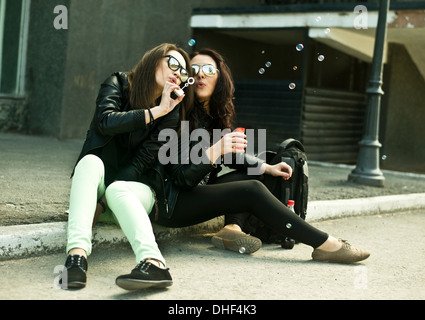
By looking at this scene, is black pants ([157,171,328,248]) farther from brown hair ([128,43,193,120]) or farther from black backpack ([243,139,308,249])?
brown hair ([128,43,193,120])

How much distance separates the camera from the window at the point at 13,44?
9.87 meters

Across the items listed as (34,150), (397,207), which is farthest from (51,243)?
(34,150)

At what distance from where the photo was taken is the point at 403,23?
359 inches

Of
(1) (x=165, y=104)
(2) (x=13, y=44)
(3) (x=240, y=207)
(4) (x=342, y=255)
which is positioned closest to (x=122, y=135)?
(1) (x=165, y=104)

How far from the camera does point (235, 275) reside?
3316 mm

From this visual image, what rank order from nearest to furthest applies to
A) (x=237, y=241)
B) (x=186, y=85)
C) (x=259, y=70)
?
(x=186, y=85)
(x=237, y=241)
(x=259, y=70)

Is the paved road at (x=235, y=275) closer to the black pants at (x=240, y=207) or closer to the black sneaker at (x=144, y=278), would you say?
the black sneaker at (x=144, y=278)

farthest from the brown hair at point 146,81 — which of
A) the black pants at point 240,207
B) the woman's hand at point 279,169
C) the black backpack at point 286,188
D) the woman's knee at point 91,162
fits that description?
the black backpack at point 286,188

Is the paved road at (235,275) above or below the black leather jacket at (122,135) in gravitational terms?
Answer: below

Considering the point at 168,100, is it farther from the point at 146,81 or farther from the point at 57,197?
the point at 57,197

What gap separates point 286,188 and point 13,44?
7466 millimetres

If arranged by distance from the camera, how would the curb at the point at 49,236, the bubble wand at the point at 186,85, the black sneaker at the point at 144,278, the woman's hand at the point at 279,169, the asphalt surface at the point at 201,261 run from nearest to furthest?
the black sneaker at the point at 144,278 → the asphalt surface at the point at 201,261 → the curb at the point at 49,236 → the bubble wand at the point at 186,85 → the woman's hand at the point at 279,169

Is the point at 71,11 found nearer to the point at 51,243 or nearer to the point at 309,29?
the point at 309,29
